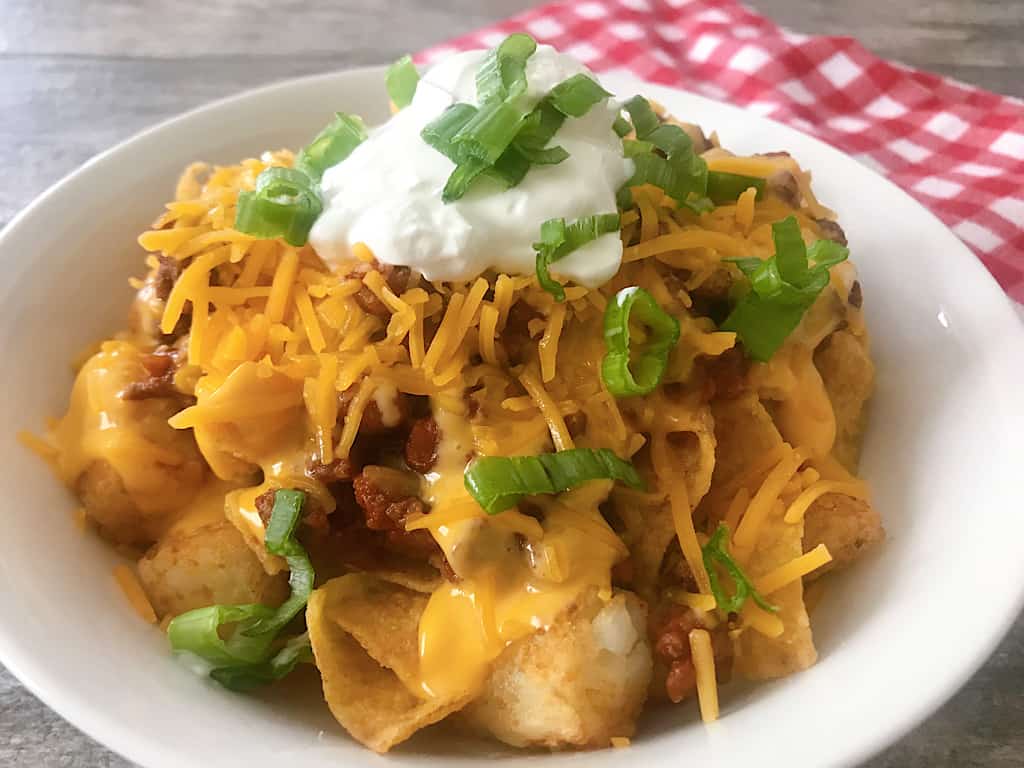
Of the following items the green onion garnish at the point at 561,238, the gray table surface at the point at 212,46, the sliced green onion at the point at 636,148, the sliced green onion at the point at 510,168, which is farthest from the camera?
the gray table surface at the point at 212,46

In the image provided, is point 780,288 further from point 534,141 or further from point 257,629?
point 257,629

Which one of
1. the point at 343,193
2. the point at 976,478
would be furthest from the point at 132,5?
the point at 976,478

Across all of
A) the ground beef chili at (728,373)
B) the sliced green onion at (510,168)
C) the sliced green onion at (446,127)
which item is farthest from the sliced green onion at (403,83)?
the ground beef chili at (728,373)

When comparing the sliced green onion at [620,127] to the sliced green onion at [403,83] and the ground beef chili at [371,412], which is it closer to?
the sliced green onion at [403,83]

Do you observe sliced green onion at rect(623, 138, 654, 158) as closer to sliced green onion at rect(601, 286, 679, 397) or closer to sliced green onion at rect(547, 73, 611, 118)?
sliced green onion at rect(547, 73, 611, 118)

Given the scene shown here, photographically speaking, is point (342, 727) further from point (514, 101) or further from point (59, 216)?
point (59, 216)

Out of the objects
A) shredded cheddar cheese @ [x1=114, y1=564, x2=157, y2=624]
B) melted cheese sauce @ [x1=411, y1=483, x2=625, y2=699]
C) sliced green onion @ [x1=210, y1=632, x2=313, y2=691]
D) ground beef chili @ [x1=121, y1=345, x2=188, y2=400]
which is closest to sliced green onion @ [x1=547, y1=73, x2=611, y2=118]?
melted cheese sauce @ [x1=411, y1=483, x2=625, y2=699]

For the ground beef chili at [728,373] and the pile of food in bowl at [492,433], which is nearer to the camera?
Answer: the pile of food in bowl at [492,433]
